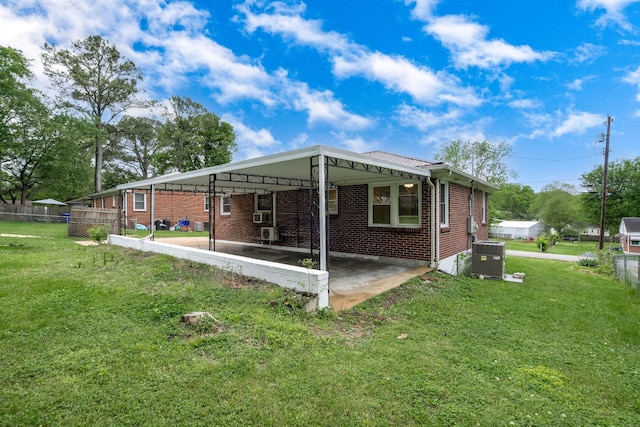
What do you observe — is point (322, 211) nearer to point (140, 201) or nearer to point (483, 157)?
point (140, 201)

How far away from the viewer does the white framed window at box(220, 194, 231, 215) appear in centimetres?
1373

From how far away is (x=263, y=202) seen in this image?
39.8ft

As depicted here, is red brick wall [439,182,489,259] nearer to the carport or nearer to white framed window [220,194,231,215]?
the carport

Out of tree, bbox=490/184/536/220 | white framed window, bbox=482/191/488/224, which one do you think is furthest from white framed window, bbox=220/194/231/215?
tree, bbox=490/184/536/220

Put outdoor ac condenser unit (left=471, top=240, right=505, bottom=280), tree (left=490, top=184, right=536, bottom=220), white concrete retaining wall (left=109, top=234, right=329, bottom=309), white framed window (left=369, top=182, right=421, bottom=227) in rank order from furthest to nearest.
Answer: tree (left=490, top=184, right=536, bottom=220), white framed window (left=369, top=182, right=421, bottom=227), outdoor ac condenser unit (left=471, top=240, right=505, bottom=280), white concrete retaining wall (left=109, top=234, right=329, bottom=309)

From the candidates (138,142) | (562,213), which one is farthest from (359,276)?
(562,213)

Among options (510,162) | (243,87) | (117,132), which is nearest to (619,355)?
(243,87)

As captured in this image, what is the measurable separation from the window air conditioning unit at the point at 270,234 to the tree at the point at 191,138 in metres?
→ 18.6

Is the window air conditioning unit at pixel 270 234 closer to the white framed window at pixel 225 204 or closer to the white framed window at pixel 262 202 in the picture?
the white framed window at pixel 262 202

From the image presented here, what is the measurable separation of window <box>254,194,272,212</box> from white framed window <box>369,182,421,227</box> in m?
4.62

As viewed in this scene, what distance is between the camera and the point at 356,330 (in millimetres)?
4027

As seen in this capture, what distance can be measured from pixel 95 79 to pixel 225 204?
71.1 ft

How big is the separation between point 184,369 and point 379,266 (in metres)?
5.72

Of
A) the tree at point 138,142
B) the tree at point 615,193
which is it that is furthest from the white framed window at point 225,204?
the tree at point 615,193
